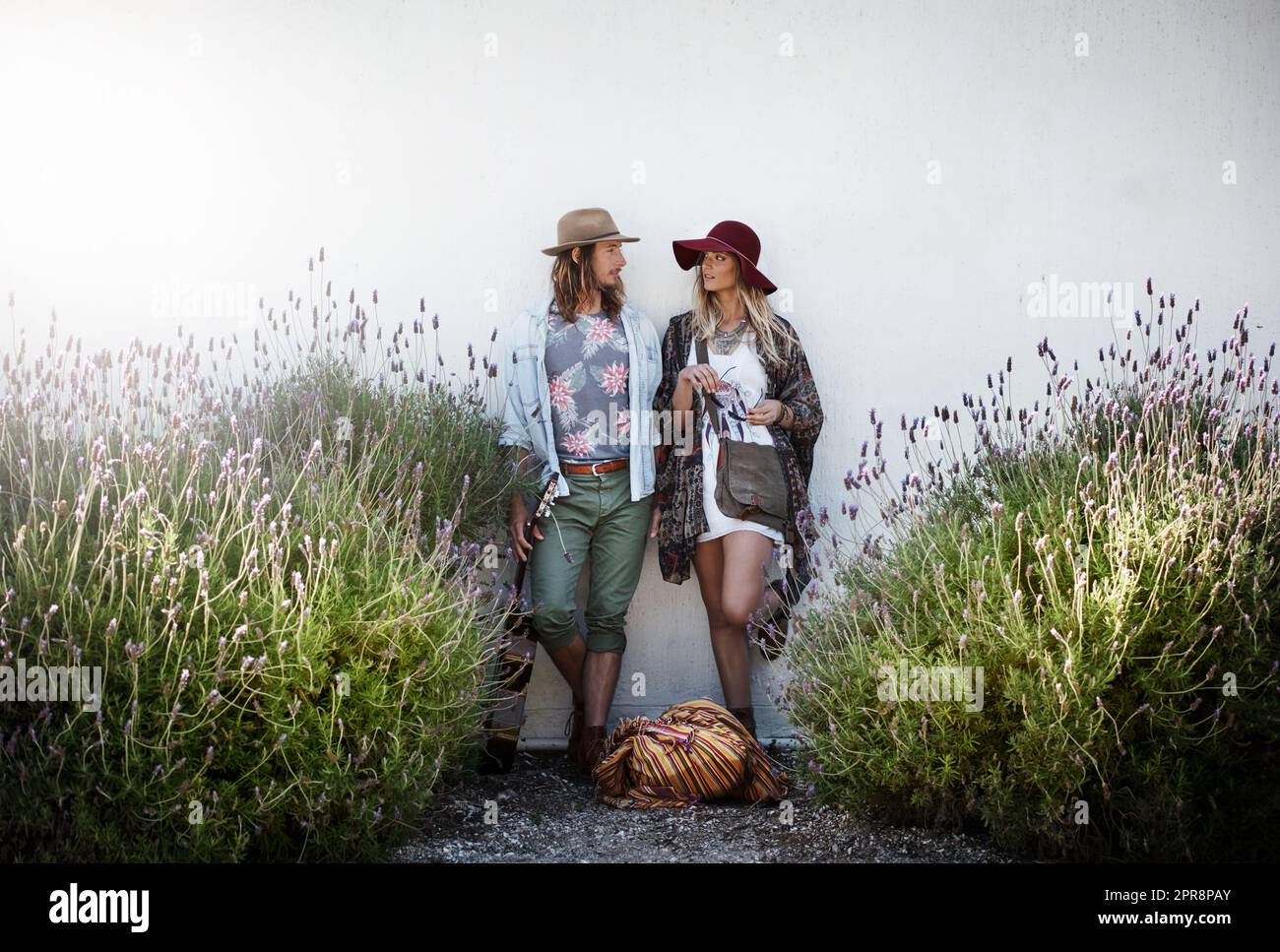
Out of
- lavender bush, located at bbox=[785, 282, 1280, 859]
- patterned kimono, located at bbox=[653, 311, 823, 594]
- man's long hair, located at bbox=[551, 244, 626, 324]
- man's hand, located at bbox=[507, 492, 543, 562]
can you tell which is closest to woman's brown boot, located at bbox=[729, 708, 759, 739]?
patterned kimono, located at bbox=[653, 311, 823, 594]

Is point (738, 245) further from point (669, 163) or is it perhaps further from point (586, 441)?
point (586, 441)

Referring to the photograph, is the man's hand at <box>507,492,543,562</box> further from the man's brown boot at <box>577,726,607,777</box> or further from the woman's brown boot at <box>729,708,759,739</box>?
the woman's brown boot at <box>729,708,759,739</box>

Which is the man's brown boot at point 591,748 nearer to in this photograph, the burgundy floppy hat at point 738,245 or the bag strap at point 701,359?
the bag strap at point 701,359

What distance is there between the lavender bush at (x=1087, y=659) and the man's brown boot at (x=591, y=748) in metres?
1.16

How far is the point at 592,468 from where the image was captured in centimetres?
548

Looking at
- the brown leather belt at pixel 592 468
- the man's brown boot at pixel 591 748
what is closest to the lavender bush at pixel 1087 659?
the man's brown boot at pixel 591 748

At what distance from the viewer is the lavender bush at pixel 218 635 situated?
11.3 ft

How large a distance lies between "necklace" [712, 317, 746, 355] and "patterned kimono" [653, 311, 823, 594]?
0.13 meters

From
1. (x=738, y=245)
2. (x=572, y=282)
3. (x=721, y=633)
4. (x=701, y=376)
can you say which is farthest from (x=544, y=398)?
(x=721, y=633)

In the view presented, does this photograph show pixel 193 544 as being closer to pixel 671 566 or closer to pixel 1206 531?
pixel 671 566

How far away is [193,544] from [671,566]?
242 centimetres

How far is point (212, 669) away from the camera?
3.59 meters

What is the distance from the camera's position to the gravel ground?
14.0 ft
